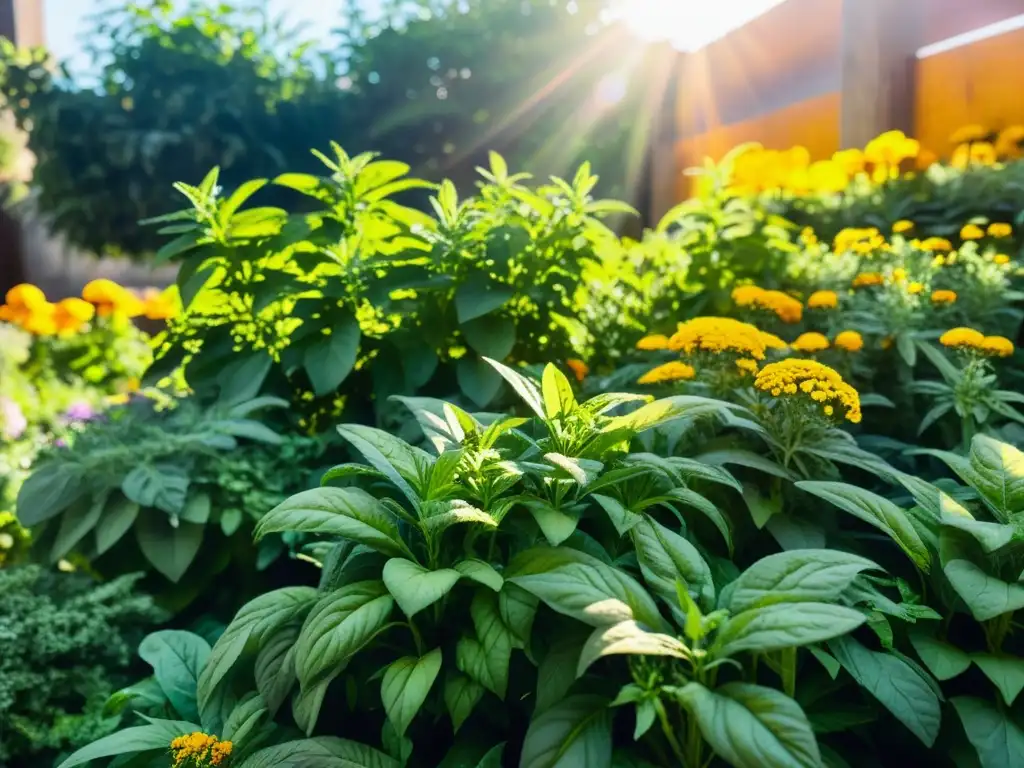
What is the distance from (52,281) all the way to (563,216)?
19.3 feet

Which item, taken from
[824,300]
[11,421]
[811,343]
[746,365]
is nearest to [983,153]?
[824,300]

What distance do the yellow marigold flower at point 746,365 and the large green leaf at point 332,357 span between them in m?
1.02

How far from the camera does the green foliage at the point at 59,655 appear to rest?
166cm

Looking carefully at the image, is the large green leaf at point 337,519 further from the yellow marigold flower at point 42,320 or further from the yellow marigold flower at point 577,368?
the yellow marigold flower at point 42,320

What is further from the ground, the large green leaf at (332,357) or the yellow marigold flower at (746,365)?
the large green leaf at (332,357)

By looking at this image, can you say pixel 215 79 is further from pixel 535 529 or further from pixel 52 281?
pixel 535 529

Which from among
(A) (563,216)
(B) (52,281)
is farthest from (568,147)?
(B) (52,281)

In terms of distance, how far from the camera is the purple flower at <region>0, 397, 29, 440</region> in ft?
10.2

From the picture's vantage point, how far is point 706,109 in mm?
5258

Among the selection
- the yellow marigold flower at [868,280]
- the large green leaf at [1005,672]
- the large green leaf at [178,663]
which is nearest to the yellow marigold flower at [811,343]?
the yellow marigold flower at [868,280]

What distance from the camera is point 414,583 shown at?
1092mm

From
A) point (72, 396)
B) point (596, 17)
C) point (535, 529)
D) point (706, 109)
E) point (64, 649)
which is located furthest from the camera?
point (596, 17)

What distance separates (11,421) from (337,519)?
8.51 ft

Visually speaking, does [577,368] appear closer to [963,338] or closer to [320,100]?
[963,338]
